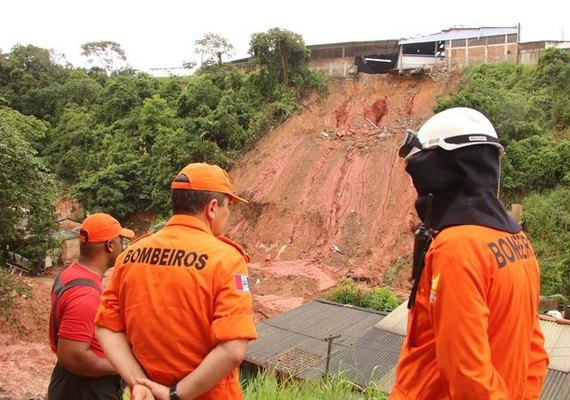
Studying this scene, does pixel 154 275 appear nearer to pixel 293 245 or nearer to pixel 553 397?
pixel 553 397

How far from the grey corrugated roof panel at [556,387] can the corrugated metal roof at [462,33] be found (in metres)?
18.9

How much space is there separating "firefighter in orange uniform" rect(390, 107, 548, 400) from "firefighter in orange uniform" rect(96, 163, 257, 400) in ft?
2.12

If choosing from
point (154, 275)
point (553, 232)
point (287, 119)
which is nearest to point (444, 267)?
point (154, 275)

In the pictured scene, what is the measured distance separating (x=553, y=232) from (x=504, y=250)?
1332cm

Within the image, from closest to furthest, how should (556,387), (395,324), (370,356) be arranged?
(556,387) → (370,356) → (395,324)

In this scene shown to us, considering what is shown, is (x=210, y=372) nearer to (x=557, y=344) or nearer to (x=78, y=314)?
(x=78, y=314)

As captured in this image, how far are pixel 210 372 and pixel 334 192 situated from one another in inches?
680

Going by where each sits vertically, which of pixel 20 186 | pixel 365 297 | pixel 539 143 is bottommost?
pixel 365 297

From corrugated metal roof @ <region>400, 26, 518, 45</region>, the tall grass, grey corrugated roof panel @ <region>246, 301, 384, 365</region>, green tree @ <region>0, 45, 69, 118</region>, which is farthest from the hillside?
green tree @ <region>0, 45, 69, 118</region>

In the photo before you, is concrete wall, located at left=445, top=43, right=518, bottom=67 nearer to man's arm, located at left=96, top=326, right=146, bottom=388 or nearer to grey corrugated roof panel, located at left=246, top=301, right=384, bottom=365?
grey corrugated roof panel, located at left=246, top=301, right=384, bottom=365

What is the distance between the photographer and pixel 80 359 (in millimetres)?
2430

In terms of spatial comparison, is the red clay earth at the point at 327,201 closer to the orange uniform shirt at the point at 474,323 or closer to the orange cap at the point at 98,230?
the orange cap at the point at 98,230

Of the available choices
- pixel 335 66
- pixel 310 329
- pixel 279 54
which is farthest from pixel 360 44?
pixel 310 329

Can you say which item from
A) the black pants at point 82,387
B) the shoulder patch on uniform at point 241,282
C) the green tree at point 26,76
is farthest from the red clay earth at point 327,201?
the green tree at point 26,76
